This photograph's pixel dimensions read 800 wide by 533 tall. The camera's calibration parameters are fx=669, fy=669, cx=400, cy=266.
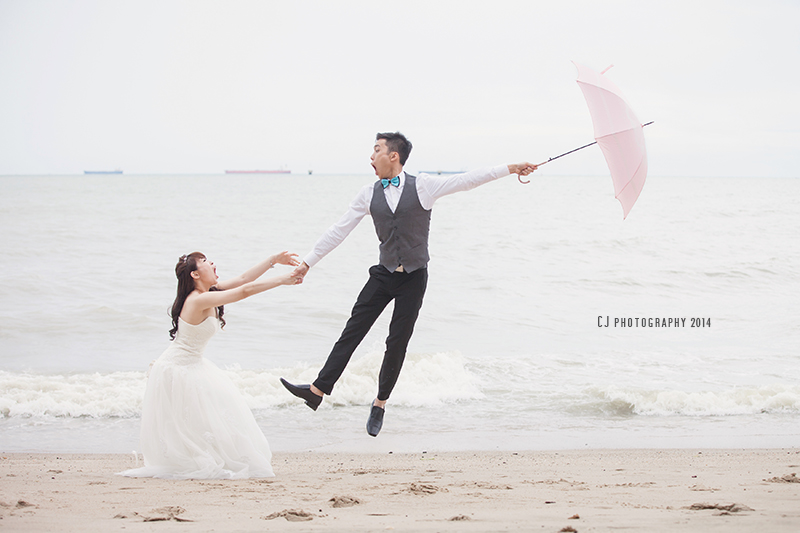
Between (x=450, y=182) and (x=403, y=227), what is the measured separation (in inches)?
18.1

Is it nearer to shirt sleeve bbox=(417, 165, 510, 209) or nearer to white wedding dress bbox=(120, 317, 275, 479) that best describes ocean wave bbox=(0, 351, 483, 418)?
white wedding dress bbox=(120, 317, 275, 479)

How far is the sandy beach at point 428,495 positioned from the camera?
327 centimetres

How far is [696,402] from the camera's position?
7.89 m

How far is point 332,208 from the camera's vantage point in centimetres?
4169

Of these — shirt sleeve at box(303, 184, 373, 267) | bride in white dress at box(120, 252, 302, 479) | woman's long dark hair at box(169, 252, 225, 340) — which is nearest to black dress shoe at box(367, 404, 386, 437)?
bride in white dress at box(120, 252, 302, 479)

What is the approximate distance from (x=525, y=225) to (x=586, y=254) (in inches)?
352

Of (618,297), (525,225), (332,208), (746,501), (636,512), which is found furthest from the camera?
(332,208)

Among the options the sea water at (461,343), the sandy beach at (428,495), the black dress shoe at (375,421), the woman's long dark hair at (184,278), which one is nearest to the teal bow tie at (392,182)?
the woman's long dark hair at (184,278)

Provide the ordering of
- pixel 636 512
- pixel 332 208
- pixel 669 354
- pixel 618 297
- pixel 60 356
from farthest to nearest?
pixel 332 208 → pixel 618 297 → pixel 669 354 → pixel 60 356 → pixel 636 512

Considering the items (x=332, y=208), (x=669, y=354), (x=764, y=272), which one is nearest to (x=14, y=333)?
(x=669, y=354)

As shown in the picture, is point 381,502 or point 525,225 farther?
point 525,225

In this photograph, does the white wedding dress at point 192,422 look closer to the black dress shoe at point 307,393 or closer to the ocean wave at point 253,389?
the black dress shoe at point 307,393

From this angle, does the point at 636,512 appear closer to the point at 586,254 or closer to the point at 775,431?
the point at 775,431

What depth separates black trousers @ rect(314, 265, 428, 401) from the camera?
194 inches
